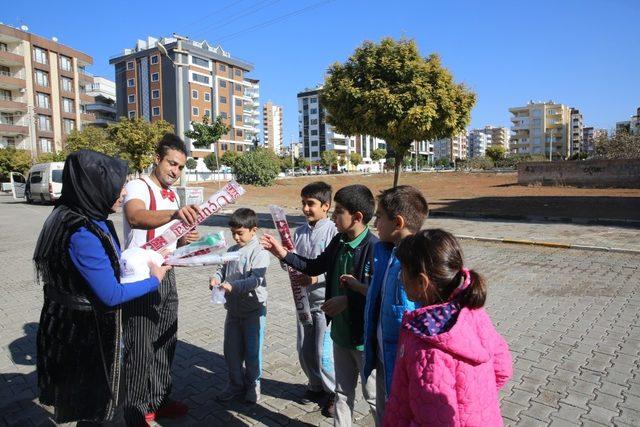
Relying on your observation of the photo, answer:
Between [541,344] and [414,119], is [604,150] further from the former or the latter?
[541,344]

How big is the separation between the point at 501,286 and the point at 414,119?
7205mm

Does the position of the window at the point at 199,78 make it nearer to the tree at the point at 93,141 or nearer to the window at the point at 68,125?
the window at the point at 68,125

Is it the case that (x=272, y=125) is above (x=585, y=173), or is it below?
above

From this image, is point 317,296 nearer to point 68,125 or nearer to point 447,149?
point 68,125

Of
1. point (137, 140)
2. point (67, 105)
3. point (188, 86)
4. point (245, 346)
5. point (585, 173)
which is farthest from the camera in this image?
point (188, 86)

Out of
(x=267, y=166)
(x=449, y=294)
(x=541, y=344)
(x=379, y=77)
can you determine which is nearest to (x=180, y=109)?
(x=379, y=77)

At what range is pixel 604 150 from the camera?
41.2 meters

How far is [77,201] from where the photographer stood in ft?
7.32

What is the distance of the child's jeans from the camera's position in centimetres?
336

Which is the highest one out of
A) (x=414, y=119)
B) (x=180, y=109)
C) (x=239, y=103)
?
(x=239, y=103)

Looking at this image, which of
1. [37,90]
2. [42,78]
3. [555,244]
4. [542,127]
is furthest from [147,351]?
[542,127]

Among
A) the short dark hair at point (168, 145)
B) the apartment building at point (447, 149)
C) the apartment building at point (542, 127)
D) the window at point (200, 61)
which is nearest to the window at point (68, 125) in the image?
the window at point (200, 61)

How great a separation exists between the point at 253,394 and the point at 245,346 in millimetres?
397

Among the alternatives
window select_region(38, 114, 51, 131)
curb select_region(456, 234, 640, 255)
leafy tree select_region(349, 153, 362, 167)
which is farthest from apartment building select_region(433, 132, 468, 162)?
curb select_region(456, 234, 640, 255)
